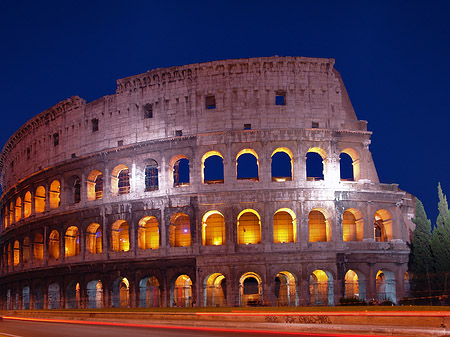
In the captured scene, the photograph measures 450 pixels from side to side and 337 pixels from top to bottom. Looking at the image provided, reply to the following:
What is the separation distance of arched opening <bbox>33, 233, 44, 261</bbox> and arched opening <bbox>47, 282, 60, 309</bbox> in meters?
4.29

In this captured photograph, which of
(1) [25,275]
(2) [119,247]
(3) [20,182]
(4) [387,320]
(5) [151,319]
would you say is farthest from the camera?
(3) [20,182]

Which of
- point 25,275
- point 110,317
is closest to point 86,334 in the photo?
point 110,317

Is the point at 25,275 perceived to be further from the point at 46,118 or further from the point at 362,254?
the point at 362,254

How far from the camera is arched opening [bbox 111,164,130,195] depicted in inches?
1661

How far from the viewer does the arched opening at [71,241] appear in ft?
148

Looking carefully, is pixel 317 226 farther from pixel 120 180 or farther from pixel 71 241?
pixel 71 241

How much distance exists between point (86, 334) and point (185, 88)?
25093mm

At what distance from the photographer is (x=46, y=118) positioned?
1897 inches

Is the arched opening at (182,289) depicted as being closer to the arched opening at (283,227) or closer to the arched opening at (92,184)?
the arched opening at (283,227)

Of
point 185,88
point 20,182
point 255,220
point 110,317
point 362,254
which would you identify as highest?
point 185,88

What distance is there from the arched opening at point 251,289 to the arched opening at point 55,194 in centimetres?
1778

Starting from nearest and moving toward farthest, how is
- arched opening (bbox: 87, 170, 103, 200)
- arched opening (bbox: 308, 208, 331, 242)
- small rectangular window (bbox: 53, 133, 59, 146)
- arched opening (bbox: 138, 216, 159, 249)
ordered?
arched opening (bbox: 308, 208, 331, 242)
arched opening (bbox: 138, 216, 159, 249)
arched opening (bbox: 87, 170, 103, 200)
small rectangular window (bbox: 53, 133, 59, 146)

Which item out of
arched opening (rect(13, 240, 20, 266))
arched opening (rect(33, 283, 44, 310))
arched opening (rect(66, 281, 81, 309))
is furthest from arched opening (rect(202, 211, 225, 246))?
arched opening (rect(13, 240, 20, 266))

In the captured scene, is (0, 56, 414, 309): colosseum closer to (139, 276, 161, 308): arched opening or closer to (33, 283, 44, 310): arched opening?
(139, 276, 161, 308): arched opening
